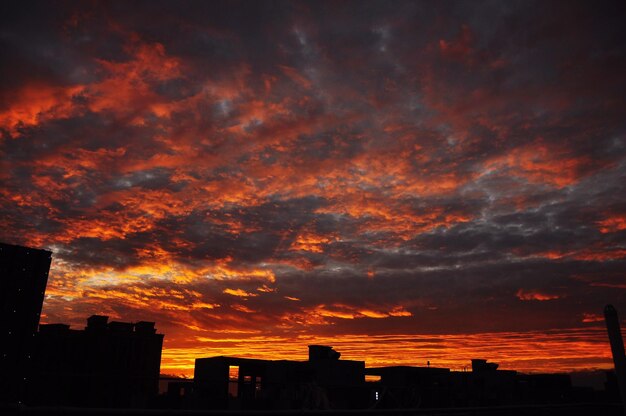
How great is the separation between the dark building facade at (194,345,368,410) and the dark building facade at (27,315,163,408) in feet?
66.1

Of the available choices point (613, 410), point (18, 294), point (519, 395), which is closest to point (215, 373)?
point (18, 294)

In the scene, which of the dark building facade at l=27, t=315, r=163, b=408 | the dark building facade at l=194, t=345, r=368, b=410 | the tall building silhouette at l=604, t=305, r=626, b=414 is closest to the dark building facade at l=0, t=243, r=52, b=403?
the dark building facade at l=194, t=345, r=368, b=410

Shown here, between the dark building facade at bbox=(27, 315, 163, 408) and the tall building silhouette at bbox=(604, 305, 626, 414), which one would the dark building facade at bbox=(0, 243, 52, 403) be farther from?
the tall building silhouette at bbox=(604, 305, 626, 414)

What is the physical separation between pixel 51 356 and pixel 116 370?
339 inches

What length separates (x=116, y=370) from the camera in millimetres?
66625

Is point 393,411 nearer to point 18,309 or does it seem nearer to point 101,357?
point 18,309

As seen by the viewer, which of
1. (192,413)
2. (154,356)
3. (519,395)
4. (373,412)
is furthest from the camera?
(154,356)

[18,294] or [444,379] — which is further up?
[18,294]

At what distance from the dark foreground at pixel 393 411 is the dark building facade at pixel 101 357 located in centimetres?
5275

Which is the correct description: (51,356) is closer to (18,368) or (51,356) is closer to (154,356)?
(154,356)

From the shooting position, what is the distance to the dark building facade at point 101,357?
56.5m

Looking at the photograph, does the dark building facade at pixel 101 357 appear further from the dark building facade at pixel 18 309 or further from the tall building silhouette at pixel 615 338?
the tall building silhouette at pixel 615 338

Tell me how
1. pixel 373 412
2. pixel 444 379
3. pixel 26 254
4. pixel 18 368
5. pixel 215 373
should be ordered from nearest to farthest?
pixel 373 412 → pixel 18 368 → pixel 26 254 → pixel 215 373 → pixel 444 379

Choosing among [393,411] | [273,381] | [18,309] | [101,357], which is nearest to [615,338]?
[393,411]
